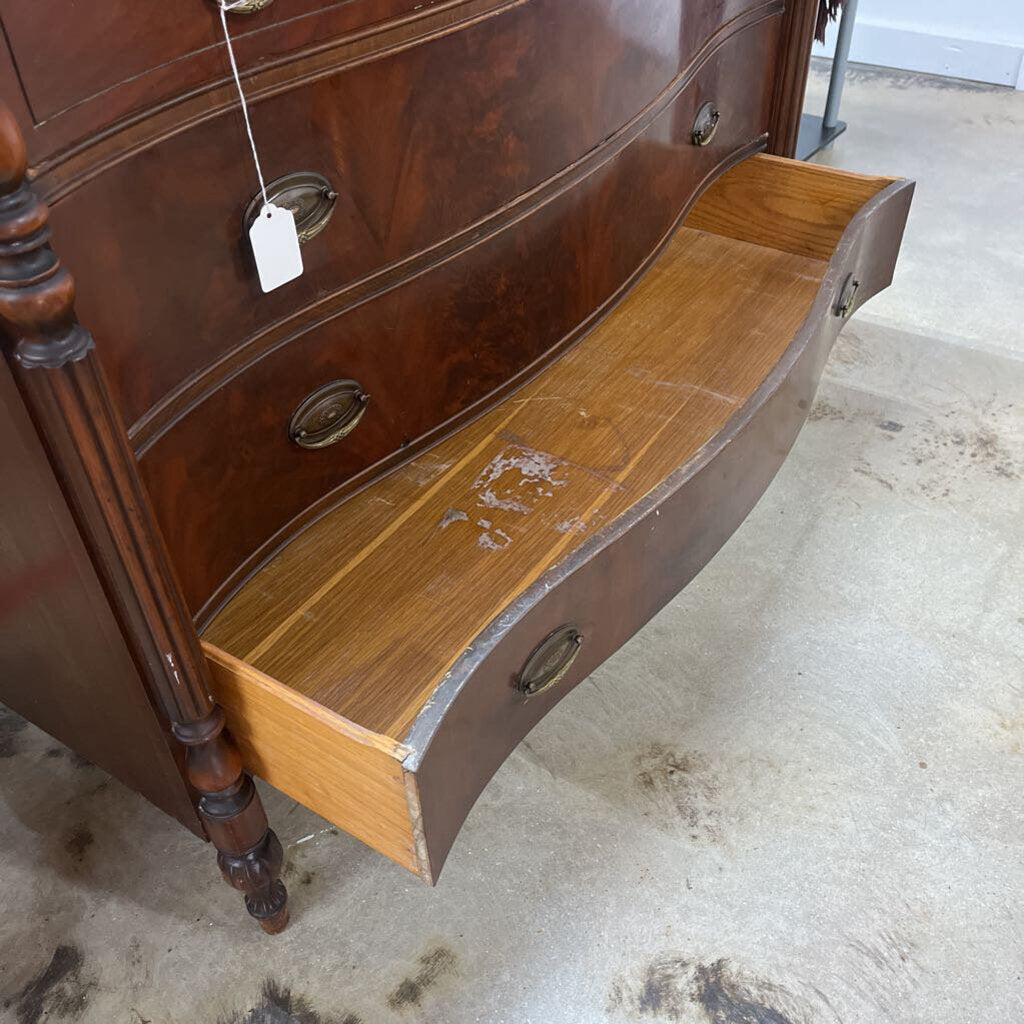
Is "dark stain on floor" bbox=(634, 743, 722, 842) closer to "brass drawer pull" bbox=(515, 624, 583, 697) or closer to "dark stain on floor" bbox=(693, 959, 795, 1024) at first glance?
"dark stain on floor" bbox=(693, 959, 795, 1024)

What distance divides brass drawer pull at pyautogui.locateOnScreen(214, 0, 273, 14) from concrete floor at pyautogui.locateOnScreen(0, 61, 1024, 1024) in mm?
716

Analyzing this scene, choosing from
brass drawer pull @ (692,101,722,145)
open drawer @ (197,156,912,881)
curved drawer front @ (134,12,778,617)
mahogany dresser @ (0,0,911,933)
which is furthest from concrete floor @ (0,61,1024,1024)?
brass drawer pull @ (692,101,722,145)

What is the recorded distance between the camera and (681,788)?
3.41 ft

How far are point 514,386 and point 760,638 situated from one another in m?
0.40

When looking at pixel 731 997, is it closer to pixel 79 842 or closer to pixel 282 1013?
pixel 282 1013

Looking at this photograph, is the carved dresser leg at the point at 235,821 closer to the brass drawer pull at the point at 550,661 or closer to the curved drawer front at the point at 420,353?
the curved drawer front at the point at 420,353

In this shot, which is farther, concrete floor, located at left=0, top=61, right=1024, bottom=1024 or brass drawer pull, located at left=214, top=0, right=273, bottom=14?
concrete floor, located at left=0, top=61, right=1024, bottom=1024

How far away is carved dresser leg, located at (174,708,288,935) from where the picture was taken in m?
0.77

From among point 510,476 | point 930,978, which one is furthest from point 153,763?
point 930,978

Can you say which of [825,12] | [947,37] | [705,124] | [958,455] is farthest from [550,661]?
[947,37]

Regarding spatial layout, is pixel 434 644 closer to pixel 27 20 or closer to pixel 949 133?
pixel 27 20

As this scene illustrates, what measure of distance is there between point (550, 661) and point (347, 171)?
0.38 metres

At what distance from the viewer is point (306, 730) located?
0.69 metres

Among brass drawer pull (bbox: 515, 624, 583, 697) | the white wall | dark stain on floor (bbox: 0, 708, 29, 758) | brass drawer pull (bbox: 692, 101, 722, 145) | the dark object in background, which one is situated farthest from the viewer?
the white wall
